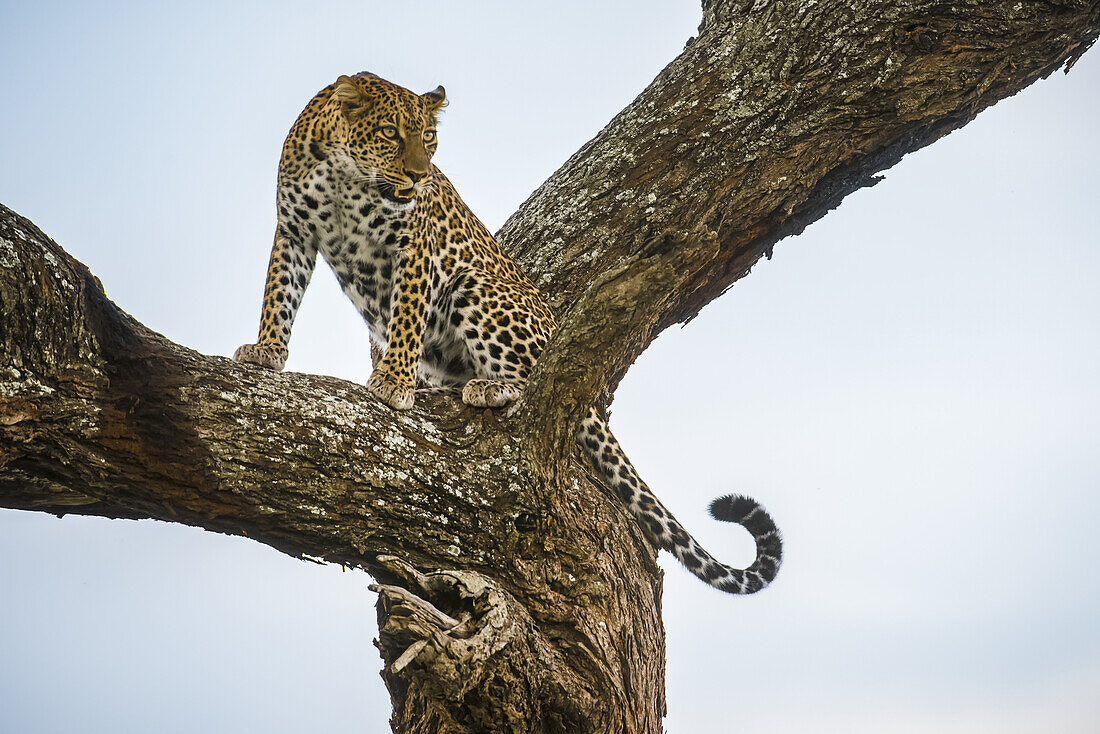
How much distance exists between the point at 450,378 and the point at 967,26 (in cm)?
360

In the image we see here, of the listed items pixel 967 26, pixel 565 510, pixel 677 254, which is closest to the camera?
pixel 677 254

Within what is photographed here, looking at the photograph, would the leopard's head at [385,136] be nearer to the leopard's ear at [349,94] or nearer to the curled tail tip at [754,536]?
the leopard's ear at [349,94]

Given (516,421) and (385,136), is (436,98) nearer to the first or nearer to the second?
(385,136)

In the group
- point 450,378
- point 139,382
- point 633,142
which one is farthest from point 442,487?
point 633,142

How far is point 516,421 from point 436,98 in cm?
275

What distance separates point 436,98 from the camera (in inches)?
249

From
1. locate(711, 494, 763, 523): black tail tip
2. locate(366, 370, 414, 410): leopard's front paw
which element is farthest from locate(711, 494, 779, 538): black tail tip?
locate(366, 370, 414, 410): leopard's front paw

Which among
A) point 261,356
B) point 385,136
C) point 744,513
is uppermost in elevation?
point 385,136

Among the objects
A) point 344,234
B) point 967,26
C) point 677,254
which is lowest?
point 677,254

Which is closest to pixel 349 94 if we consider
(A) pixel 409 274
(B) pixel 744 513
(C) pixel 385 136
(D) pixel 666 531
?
(C) pixel 385 136

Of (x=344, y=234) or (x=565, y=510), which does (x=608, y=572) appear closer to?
(x=565, y=510)

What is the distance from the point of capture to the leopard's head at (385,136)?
5809mm

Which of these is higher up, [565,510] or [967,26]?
[967,26]

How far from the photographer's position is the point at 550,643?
423cm
